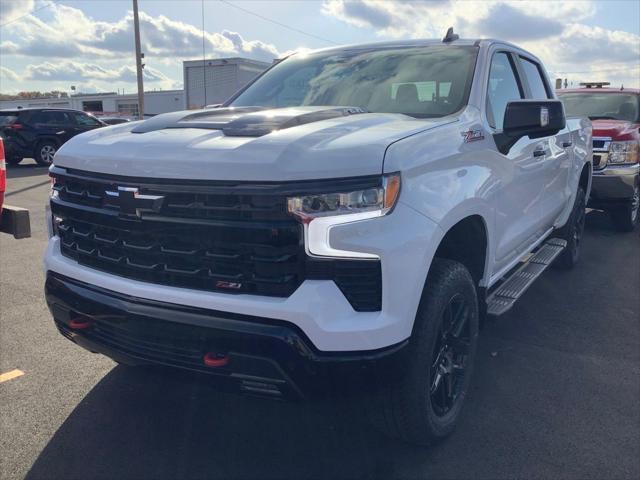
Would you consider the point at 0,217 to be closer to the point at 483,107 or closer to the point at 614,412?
the point at 483,107

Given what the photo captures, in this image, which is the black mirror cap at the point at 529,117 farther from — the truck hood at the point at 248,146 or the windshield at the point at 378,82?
the truck hood at the point at 248,146

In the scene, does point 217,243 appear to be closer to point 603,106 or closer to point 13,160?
point 603,106

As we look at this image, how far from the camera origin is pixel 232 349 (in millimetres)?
2166

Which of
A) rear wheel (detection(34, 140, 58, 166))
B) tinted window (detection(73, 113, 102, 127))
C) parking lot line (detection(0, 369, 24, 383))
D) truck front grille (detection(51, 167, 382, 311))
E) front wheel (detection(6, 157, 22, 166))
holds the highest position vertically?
truck front grille (detection(51, 167, 382, 311))

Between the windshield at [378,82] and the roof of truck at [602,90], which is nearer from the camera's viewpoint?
the windshield at [378,82]

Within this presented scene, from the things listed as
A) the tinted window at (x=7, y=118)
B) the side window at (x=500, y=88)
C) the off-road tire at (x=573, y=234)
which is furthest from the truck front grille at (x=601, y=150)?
the tinted window at (x=7, y=118)

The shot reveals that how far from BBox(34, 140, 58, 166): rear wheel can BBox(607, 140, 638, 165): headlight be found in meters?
14.0

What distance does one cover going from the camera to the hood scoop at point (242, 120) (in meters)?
2.45

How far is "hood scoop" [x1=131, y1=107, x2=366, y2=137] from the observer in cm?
245

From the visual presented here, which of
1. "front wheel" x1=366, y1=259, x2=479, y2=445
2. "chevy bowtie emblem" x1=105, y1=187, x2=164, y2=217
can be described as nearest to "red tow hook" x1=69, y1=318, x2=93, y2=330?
"chevy bowtie emblem" x1=105, y1=187, x2=164, y2=217

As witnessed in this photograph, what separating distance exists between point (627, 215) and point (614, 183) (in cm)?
70

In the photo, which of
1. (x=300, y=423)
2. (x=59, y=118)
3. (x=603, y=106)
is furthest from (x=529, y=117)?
(x=59, y=118)

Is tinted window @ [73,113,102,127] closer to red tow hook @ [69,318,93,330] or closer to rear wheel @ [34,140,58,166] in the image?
rear wheel @ [34,140,58,166]

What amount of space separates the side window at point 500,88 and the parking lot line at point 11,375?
3.09 metres
